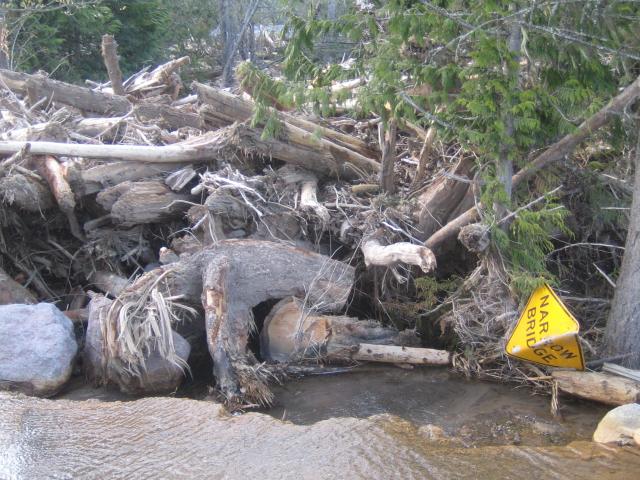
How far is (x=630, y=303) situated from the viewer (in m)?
5.98

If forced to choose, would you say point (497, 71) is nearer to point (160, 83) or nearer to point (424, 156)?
point (424, 156)

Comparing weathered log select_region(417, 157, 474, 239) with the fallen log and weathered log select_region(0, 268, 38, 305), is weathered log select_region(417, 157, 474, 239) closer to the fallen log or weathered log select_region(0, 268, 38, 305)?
the fallen log

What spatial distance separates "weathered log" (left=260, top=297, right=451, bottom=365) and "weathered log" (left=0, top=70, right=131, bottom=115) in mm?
4986

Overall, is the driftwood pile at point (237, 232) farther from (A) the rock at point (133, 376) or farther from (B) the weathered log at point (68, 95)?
(B) the weathered log at point (68, 95)

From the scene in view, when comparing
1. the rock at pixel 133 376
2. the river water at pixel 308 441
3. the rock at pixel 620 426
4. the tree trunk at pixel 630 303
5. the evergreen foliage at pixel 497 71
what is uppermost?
the evergreen foliage at pixel 497 71

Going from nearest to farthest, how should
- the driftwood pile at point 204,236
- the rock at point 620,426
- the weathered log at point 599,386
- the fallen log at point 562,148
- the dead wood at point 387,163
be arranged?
the rock at point 620,426 → the weathered log at point 599,386 → the fallen log at point 562,148 → the driftwood pile at point 204,236 → the dead wood at point 387,163

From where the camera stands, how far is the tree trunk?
5.92m

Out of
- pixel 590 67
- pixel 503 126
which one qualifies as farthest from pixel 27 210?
pixel 590 67

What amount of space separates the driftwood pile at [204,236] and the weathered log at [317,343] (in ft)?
0.04

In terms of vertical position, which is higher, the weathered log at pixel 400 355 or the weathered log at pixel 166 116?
the weathered log at pixel 166 116

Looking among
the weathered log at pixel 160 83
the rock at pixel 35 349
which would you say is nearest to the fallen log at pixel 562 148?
the rock at pixel 35 349

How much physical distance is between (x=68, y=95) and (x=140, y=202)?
3.55m

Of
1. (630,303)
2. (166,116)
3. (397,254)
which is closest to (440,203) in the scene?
(397,254)

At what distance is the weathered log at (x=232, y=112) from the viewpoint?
324 inches
